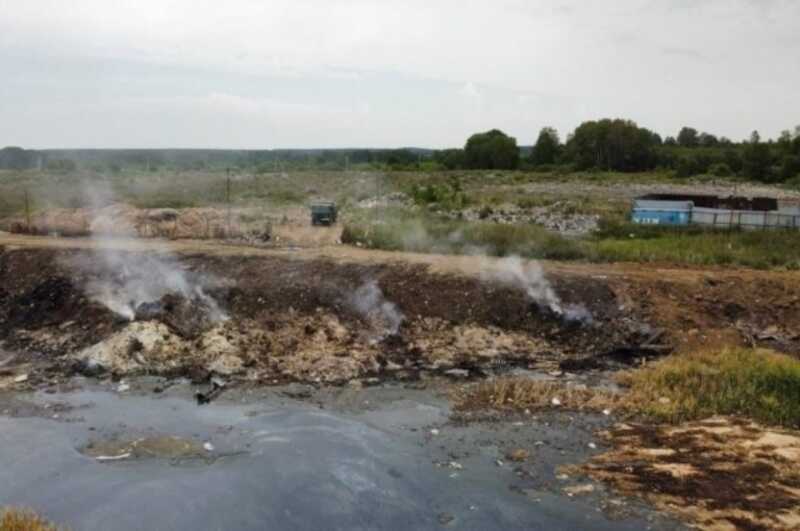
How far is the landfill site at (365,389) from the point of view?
9.14 m

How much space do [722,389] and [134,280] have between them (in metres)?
12.3

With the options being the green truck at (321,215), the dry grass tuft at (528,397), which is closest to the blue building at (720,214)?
the green truck at (321,215)

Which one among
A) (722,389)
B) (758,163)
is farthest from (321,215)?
(758,163)

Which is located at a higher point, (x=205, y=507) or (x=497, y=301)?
(x=497, y=301)

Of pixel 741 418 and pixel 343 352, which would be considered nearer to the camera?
pixel 741 418

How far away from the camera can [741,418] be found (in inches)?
453

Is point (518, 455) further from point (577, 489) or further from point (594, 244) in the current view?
point (594, 244)

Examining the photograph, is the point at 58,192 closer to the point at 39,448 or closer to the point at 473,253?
the point at 473,253

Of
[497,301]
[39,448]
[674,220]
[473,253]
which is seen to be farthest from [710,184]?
[39,448]

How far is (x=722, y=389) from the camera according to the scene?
12242 millimetres

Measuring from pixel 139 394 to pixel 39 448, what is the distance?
2.36 m

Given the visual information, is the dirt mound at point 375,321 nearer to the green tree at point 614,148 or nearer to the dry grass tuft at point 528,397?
the dry grass tuft at point 528,397

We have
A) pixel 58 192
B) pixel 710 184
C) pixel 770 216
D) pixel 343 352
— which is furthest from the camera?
pixel 710 184

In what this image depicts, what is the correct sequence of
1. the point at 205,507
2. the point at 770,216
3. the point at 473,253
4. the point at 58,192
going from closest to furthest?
the point at 205,507, the point at 473,253, the point at 770,216, the point at 58,192
